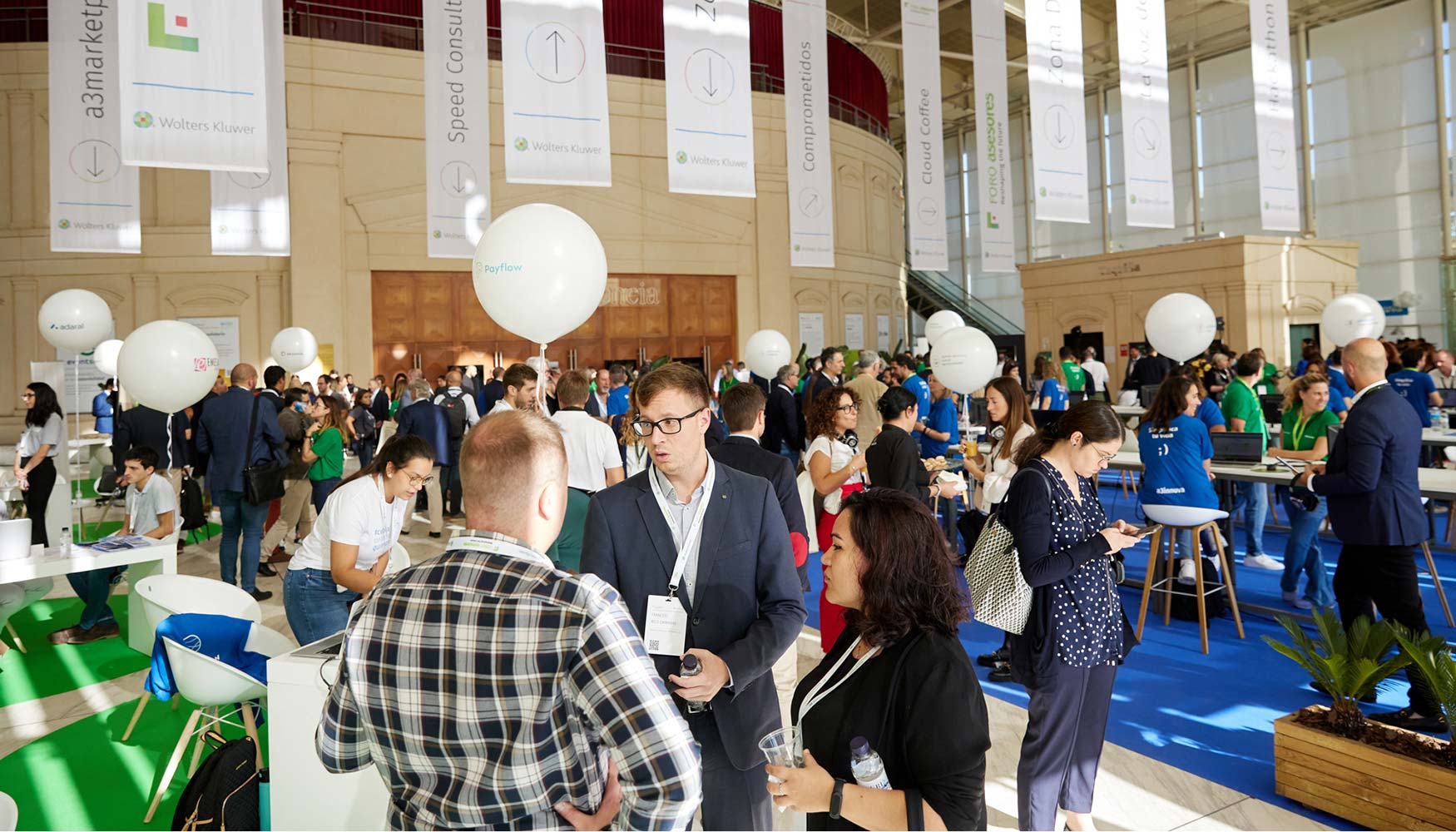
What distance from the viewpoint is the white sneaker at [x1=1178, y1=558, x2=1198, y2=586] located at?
5891 millimetres

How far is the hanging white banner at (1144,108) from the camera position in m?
7.98

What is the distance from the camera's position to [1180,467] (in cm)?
527

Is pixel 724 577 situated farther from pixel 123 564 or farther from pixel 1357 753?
pixel 123 564

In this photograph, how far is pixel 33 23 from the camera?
15.1 metres

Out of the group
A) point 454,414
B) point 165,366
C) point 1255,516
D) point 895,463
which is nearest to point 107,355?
point 454,414

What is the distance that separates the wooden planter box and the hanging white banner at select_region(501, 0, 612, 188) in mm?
4875

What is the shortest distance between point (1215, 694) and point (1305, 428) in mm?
2805

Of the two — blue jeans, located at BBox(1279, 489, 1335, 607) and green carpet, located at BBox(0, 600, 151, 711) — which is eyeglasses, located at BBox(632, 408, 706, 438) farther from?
blue jeans, located at BBox(1279, 489, 1335, 607)

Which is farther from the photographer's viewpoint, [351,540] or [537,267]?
[537,267]

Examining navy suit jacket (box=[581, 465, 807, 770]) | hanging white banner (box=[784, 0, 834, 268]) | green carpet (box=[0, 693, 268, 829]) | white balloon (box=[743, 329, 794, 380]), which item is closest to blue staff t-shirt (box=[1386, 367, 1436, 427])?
hanging white banner (box=[784, 0, 834, 268])

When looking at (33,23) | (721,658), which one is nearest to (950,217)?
(33,23)

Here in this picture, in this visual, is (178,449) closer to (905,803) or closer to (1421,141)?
(905,803)

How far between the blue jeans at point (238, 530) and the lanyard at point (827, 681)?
6094 millimetres

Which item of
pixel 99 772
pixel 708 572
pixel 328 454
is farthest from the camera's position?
pixel 328 454
